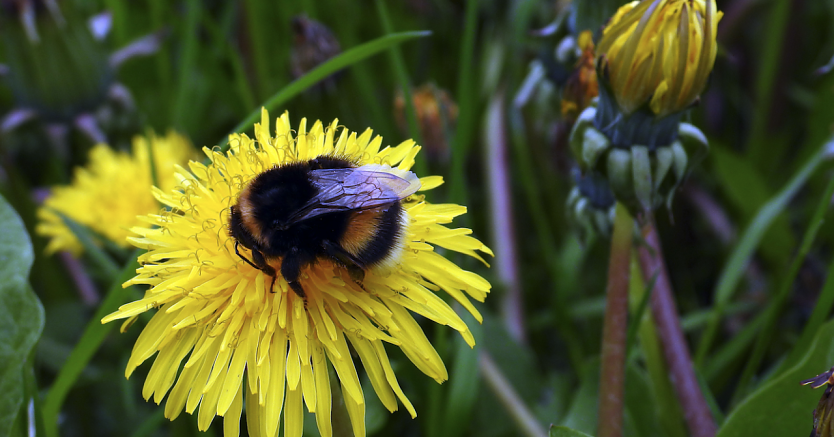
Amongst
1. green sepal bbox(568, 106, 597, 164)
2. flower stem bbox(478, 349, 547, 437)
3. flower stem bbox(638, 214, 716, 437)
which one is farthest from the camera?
flower stem bbox(478, 349, 547, 437)

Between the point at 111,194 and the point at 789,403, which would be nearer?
the point at 789,403

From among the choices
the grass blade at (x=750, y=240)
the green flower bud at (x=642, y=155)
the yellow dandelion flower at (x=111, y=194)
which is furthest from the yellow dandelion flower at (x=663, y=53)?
the yellow dandelion flower at (x=111, y=194)

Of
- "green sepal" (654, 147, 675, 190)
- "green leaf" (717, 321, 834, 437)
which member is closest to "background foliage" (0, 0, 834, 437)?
"green leaf" (717, 321, 834, 437)

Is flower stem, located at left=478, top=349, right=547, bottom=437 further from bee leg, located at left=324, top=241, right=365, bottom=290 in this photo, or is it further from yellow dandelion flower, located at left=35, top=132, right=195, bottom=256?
yellow dandelion flower, located at left=35, top=132, right=195, bottom=256

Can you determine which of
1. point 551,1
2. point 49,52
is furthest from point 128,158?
point 551,1

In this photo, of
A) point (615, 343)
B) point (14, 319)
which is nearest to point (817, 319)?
point (615, 343)

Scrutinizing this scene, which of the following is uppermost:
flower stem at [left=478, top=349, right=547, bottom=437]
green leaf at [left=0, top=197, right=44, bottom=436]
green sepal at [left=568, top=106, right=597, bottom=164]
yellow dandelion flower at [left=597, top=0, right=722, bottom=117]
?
green leaf at [left=0, top=197, right=44, bottom=436]

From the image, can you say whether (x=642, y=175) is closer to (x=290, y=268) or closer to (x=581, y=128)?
(x=581, y=128)
